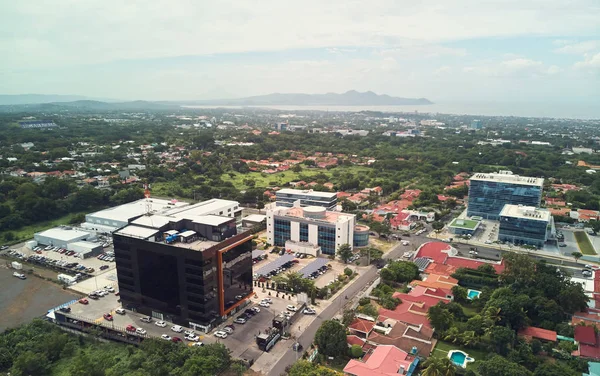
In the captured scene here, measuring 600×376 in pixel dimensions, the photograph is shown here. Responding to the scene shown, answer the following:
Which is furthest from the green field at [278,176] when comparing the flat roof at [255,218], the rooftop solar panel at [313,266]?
the rooftop solar panel at [313,266]

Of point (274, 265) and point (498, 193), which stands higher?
point (498, 193)

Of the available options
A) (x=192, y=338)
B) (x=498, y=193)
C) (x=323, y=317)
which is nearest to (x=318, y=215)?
(x=323, y=317)

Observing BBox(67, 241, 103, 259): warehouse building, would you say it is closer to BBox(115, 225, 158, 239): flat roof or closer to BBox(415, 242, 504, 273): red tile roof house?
BBox(115, 225, 158, 239): flat roof

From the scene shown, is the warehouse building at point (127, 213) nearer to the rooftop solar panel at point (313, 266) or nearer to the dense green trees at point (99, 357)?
the rooftop solar panel at point (313, 266)

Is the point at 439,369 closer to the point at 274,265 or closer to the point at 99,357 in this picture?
the point at 99,357

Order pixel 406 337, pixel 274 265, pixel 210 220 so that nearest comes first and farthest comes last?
pixel 406 337, pixel 210 220, pixel 274 265

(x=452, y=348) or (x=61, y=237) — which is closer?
(x=452, y=348)

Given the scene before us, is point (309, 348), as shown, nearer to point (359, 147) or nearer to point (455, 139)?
point (359, 147)
